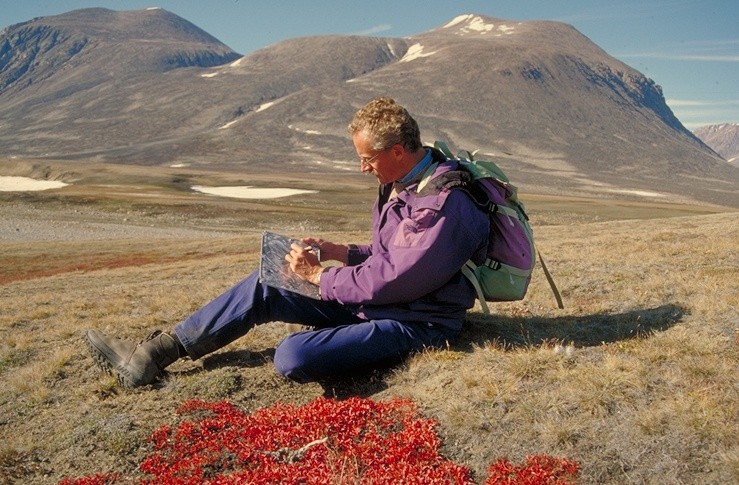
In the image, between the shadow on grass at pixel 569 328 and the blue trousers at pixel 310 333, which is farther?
the shadow on grass at pixel 569 328

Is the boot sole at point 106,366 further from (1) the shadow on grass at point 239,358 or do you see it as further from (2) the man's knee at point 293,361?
(2) the man's knee at point 293,361

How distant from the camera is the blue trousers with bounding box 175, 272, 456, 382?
6.71 m

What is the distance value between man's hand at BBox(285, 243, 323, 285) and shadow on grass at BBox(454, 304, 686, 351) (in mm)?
2059

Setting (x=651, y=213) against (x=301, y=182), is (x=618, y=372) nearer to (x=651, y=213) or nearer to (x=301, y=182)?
(x=651, y=213)

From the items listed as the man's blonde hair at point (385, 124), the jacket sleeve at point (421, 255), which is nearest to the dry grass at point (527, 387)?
the jacket sleeve at point (421, 255)

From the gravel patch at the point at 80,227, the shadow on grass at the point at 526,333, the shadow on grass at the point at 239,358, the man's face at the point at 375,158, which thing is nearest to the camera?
the man's face at the point at 375,158

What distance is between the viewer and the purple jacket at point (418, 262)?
20.6 feet

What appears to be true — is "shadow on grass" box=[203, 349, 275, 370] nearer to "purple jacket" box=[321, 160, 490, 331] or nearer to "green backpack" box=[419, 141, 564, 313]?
"purple jacket" box=[321, 160, 490, 331]

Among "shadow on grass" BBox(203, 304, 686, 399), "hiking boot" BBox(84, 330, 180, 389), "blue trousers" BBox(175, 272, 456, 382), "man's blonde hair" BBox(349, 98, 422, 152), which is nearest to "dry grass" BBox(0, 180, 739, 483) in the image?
"shadow on grass" BBox(203, 304, 686, 399)

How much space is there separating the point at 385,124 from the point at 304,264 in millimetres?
1893

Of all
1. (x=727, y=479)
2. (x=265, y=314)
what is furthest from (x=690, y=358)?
(x=265, y=314)

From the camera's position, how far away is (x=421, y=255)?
20.5ft

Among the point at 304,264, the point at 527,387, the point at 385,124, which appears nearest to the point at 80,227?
the point at 304,264

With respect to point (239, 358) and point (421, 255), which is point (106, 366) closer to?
point (239, 358)
